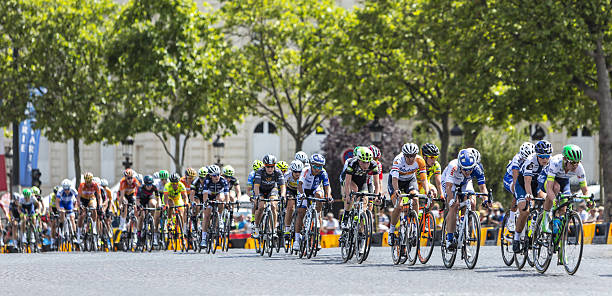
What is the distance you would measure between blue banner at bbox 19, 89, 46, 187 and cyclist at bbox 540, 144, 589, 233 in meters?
30.9

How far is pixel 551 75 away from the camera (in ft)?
104

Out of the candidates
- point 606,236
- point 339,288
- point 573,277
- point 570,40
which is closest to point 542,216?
point 573,277

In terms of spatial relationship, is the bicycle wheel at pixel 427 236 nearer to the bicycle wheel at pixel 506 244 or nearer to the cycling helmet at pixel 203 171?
the bicycle wheel at pixel 506 244

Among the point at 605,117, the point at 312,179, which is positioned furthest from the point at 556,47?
the point at 312,179

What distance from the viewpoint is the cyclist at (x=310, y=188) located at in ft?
64.6

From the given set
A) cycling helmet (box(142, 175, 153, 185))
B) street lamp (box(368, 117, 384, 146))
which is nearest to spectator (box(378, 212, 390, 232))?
street lamp (box(368, 117, 384, 146))

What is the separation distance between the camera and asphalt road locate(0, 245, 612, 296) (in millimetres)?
13258

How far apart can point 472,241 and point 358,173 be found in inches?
107

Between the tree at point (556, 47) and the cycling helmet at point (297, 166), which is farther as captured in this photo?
the tree at point (556, 47)

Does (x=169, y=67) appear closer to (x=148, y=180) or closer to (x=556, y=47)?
(x=556, y=47)

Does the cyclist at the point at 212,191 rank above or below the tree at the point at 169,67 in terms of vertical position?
below

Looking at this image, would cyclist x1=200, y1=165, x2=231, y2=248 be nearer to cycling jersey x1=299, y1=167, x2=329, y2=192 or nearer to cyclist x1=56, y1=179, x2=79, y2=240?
cycling jersey x1=299, y1=167, x2=329, y2=192

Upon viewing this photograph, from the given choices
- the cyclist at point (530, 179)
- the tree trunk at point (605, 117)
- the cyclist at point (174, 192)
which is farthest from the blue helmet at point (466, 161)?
the tree trunk at point (605, 117)

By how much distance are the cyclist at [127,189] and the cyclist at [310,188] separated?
7603 millimetres
